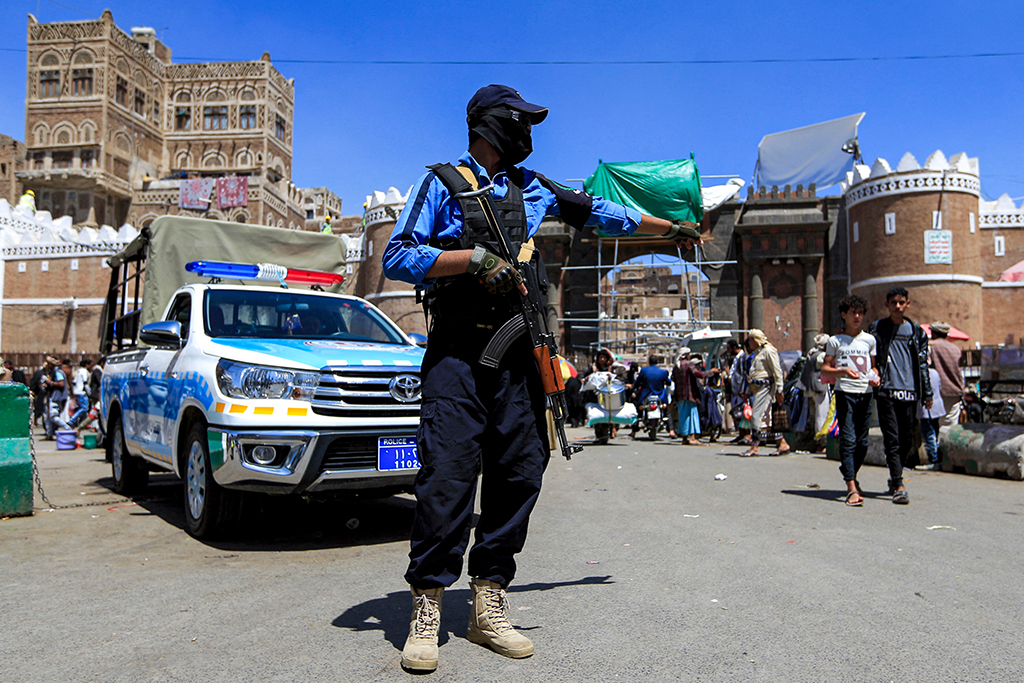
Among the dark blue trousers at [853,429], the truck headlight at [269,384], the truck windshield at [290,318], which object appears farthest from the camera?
the dark blue trousers at [853,429]

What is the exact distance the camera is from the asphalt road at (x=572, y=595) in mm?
2904

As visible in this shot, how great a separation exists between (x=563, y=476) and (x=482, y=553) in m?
6.30

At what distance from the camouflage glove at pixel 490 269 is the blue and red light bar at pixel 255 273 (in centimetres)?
530

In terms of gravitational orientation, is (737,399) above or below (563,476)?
above

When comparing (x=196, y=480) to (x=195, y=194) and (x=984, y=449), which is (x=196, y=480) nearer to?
(x=984, y=449)

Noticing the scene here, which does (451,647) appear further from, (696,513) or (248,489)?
(696,513)

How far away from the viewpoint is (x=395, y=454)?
201 inches

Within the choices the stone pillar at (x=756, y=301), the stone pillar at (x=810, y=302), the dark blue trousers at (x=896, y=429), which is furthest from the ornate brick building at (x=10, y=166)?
the dark blue trousers at (x=896, y=429)

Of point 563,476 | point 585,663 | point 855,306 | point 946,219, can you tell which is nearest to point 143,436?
point 563,476

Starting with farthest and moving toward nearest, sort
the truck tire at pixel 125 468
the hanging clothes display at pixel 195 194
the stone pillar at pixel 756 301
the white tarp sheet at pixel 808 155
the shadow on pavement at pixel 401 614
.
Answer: the hanging clothes display at pixel 195 194, the white tarp sheet at pixel 808 155, the stone pillar at pixel 756 301, the truck tire at pixel 125 468, the shadow on pavement at pixel 401 614

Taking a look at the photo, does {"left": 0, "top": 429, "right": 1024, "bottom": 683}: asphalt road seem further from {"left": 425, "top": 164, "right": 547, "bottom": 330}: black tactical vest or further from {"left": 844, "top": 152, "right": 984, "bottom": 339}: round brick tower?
{"left": 844, "top": 152, "right": 984, "bottom": 339}: round brick tower

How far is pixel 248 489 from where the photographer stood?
497cm

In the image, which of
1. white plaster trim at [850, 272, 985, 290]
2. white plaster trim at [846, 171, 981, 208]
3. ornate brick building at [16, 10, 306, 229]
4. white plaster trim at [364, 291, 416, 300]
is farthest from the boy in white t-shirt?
ornate brick building at [16, 10, 306, 229]

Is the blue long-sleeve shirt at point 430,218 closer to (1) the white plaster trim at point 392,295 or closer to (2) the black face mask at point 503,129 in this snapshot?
(2) the black face mask at point 503,129
